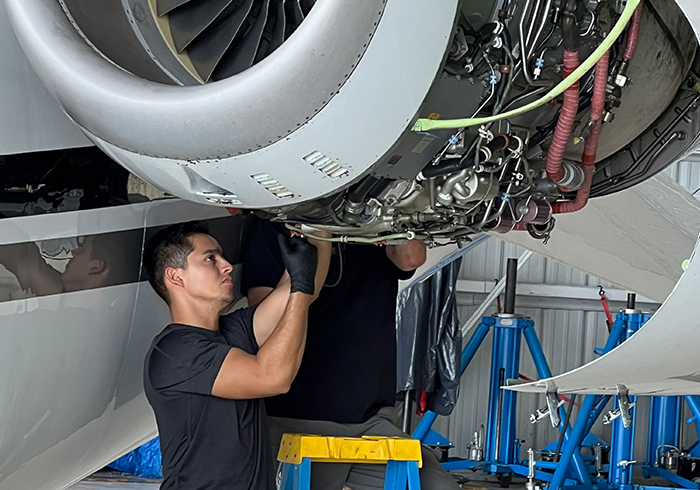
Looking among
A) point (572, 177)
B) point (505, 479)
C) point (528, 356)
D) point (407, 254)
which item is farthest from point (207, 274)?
point (528, 356)

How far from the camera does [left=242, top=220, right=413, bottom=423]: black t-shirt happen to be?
288 centimetres

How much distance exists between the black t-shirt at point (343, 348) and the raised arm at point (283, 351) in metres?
0.36

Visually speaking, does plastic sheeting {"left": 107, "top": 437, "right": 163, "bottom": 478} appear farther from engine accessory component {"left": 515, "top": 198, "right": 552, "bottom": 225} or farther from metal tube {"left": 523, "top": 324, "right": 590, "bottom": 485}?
engine accessory component {"left": 515, "top": 198, "right": 552, "bottom": 225}

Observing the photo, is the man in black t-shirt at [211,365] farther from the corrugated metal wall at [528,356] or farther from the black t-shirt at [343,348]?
the corrugated metal wall at [528,356]

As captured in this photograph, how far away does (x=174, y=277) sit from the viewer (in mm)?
2484

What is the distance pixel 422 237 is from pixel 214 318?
2.26ft

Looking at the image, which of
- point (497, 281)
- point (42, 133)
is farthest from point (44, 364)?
point (497, 281)

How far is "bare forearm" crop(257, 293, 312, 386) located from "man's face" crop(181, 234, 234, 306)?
0.21m

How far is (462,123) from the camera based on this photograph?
1.61 metres

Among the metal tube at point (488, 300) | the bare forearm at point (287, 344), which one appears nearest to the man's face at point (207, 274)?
the bare forearm at point (287, 344)

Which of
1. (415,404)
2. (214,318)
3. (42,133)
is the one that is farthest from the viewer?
(415,404)

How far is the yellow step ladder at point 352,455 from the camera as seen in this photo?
8.53 ft

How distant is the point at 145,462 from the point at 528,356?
3.45m

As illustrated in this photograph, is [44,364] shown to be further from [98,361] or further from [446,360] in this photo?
[446,360]
